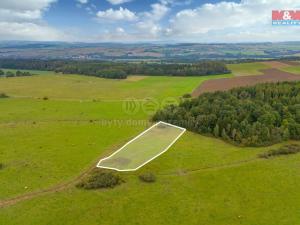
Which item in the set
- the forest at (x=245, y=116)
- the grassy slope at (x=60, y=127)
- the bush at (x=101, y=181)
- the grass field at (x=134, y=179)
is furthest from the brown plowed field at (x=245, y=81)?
the bush at (x=101, y=181)

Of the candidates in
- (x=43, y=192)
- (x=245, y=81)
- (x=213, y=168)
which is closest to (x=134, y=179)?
(x=43, y=192)

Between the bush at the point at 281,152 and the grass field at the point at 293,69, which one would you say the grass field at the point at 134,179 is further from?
the grass field at the point at 293,69

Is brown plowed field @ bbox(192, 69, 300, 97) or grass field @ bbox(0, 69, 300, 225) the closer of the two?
grass field @ bbox(0, 69, 300, 225)

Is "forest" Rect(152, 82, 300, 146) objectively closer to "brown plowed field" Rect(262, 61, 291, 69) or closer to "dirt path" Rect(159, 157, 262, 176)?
"dirt path" Rect(159, 157, 262, 176)

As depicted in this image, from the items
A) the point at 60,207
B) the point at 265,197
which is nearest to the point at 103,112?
the point at 60,207

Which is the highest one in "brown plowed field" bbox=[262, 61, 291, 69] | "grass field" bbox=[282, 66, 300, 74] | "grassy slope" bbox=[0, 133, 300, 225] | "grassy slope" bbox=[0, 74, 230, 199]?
"brown plowed field" bbox=[262, 61, 291, 69]

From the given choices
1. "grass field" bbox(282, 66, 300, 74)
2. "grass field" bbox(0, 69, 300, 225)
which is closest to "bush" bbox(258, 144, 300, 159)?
"grass field" bbox(0, 69, 300, 225)
